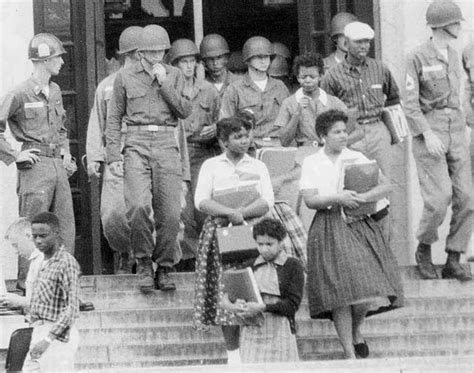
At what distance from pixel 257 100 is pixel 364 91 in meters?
1.03

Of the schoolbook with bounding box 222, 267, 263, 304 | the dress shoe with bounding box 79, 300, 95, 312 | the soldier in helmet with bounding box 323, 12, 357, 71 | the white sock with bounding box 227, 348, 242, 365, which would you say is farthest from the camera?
the soldier in helmet with bounding box 323, 12, 357, 71

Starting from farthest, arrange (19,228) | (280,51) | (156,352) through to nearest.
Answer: (280,51) → (156,352) → (19,228)

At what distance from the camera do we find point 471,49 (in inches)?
469

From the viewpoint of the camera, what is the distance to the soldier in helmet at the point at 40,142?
11.2 meters

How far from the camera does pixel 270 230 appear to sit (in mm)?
9617

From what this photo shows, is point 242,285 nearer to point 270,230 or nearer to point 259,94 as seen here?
point 270,230

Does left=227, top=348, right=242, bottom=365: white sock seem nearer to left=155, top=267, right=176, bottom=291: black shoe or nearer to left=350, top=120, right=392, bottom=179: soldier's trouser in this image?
left=155, top=267, right=176, bottom=291: black shoe

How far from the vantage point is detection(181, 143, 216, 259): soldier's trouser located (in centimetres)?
1230

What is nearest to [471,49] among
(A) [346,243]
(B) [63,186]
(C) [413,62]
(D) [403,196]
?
(C) [413,62]

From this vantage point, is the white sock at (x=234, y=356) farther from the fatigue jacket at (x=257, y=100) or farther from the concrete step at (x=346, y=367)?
the fatigue jacket at (x=257, y=100)

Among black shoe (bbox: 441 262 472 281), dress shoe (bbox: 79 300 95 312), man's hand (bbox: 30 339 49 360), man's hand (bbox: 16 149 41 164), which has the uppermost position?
man's hand (bbox: 16 149 41 164)

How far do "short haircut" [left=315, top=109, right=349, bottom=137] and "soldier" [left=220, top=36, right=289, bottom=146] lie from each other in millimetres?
1571

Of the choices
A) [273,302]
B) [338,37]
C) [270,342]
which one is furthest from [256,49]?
[270,342]

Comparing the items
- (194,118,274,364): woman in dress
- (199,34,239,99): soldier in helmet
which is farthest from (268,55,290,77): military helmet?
(194,118,274,364): woman in dress
